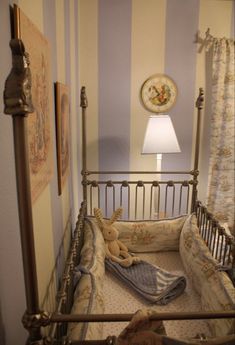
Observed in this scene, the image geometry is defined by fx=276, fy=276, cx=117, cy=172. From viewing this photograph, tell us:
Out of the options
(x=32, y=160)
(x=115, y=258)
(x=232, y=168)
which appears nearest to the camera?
(x=32, y=160)

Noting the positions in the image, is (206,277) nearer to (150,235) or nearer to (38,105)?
(150,235)

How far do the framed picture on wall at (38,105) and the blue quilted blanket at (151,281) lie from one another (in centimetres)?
82

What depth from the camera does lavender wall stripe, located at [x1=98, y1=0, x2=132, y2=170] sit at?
256 centimetres

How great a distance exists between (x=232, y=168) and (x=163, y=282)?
159cm

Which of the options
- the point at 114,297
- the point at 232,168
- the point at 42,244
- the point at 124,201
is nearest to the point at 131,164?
the point at 124,201

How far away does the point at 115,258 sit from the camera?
1866 millimetres

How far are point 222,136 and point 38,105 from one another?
6.93 feet

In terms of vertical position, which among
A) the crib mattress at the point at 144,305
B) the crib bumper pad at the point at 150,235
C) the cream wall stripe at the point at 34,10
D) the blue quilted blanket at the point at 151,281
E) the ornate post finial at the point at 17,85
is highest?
the cream wall stripe at the point at 34,10

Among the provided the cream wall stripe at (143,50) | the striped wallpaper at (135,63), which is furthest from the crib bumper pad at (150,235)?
the cream wall stripe at (143,50)

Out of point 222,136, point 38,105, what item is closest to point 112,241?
point 38,105

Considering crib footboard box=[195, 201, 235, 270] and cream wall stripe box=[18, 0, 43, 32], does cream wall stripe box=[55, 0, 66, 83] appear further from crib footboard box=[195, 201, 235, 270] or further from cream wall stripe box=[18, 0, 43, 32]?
crib footboard box=[195, 201, 235, 270]

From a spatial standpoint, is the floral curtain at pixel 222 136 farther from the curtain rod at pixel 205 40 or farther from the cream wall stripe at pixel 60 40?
the cream wall stripe at pixel 60 40

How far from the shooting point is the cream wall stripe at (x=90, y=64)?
8.33 feet

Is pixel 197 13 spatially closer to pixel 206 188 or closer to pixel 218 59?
pixel 218 59
